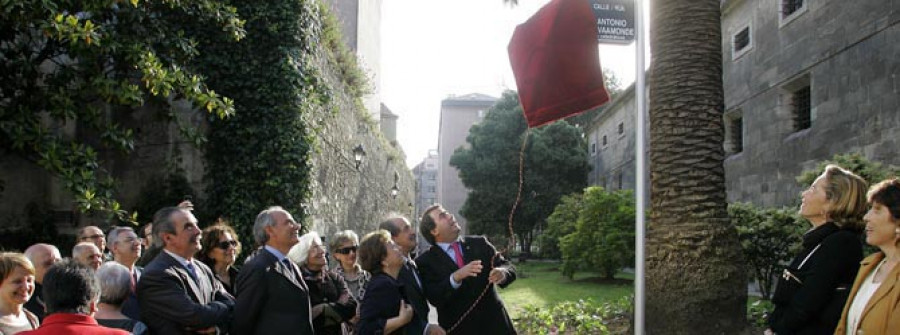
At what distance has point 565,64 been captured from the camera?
525 cm

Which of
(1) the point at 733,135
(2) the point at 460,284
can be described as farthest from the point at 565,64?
(1) the point at 733,135

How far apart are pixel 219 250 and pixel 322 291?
0.83 metres

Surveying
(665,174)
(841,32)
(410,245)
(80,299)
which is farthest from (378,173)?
(80,299)

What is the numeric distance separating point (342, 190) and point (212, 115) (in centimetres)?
519

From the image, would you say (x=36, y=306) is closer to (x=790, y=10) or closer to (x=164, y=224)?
(x=164, y=224)

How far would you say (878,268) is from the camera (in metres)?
3.50

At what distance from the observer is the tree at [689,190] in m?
6.98

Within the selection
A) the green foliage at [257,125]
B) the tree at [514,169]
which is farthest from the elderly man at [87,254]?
the tree at [514,169]

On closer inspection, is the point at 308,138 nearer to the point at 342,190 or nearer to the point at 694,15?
the point at 342,190

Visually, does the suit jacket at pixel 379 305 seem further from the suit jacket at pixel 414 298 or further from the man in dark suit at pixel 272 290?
the man in dark suit at pixel 272 290

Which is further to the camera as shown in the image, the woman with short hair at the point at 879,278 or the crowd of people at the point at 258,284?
the crowd of people at the point at 258,284

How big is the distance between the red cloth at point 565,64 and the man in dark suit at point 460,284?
109 centimetres

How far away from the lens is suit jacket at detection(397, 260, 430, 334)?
477 cm

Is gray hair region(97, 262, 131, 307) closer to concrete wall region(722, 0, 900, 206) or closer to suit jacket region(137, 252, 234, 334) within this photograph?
suit jacket region(137, 252, 234, 334)
